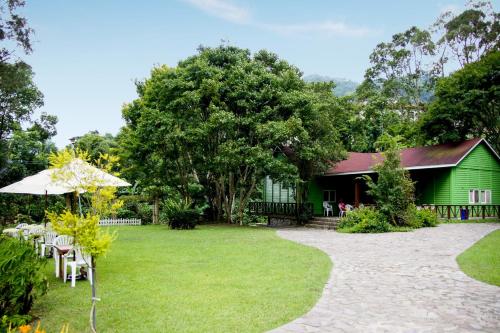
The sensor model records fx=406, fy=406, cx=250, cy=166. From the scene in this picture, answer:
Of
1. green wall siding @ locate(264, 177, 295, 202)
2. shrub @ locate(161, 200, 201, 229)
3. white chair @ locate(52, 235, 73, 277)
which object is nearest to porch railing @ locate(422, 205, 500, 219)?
green wall siding @ locate(264, 177, 295, 202)

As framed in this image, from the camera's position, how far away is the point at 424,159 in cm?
2308

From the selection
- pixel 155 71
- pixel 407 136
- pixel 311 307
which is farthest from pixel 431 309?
pixel 407 136

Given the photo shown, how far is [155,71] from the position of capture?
28562 millimetres

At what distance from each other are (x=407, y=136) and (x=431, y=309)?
28.5m

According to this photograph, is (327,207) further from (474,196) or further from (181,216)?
(181,216)

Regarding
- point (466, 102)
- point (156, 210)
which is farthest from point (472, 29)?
point (156, 210)

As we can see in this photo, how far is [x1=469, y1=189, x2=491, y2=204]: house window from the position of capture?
22953 mm

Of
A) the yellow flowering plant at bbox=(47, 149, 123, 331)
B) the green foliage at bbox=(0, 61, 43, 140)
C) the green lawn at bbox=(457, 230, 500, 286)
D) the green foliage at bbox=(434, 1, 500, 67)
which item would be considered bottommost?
the green lawn at bbox=(457, 230, 500, 286)

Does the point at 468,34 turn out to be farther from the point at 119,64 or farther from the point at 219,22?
the point at 119,64

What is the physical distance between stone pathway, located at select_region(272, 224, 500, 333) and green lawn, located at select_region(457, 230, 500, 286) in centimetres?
25

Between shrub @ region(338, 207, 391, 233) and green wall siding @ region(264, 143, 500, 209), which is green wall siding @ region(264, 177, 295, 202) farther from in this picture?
shrub @ region(338, 207, 391, 233)

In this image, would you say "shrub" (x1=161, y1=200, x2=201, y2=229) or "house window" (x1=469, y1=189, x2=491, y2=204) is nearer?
"shrub" (x1=161, y1=200, x2=201, y2=229)

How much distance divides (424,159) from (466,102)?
Answer: 15.0 ft

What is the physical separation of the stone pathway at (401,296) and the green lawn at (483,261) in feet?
0.82
